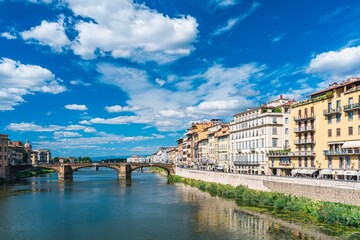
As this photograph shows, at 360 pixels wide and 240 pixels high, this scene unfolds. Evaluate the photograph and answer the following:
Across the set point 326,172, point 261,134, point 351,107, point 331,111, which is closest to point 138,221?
point 326,172

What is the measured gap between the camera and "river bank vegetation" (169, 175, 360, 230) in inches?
1437

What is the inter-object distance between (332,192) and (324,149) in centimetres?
1297

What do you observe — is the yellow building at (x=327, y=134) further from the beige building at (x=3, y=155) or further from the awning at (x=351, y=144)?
the beige building at (x=3, y=155)

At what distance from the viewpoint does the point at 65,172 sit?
121 meters

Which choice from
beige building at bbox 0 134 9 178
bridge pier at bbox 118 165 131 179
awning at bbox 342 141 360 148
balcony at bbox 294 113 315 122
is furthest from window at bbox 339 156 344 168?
beige building at bbox 0 134 9 178

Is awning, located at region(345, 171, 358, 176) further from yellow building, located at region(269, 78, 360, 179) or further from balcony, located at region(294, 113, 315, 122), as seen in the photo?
balcony, located at region(294, 113, 315, 122)

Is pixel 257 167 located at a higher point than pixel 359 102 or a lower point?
lower

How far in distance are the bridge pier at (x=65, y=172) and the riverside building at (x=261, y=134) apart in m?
62.6

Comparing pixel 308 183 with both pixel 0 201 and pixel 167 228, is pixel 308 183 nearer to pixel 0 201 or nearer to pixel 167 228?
pixel 167 228

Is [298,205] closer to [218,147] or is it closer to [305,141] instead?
[305,141]

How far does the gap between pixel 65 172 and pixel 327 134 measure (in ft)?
299

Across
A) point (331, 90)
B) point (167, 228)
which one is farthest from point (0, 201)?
point (331, 90)

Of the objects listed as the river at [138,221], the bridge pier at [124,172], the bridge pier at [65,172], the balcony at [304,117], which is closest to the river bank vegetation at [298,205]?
A: the river at [138,221]

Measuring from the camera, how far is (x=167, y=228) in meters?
39.8
